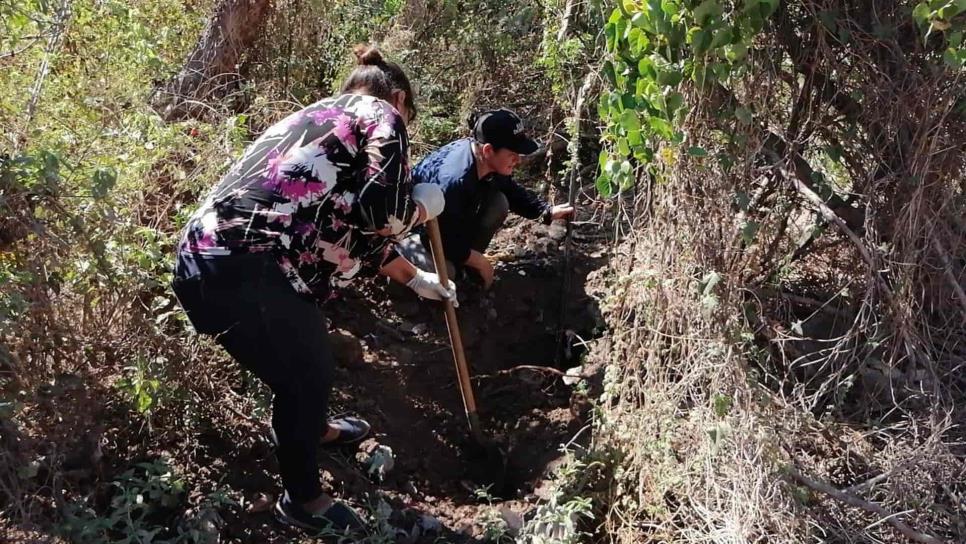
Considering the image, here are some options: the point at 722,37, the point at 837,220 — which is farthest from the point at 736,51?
the point at 837,220

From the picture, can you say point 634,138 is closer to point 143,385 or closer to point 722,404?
point 722,404

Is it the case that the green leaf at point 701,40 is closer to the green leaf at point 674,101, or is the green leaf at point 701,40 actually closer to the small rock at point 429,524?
the green leaf at point 674,101

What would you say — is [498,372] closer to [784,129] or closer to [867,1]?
[784,129]

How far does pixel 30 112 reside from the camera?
10.7 feet

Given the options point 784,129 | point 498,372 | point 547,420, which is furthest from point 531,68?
point 784,129

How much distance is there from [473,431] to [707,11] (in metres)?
2.16

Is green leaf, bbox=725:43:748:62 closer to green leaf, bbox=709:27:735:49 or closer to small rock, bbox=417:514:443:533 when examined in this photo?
green leaf, bbox=709:27:735:49

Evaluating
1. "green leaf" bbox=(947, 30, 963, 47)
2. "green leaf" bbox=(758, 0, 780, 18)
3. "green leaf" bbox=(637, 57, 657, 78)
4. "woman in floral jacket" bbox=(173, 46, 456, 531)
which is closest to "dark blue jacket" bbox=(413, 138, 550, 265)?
"woman in floral jacket" bbox=(173, 46, 456, 531)

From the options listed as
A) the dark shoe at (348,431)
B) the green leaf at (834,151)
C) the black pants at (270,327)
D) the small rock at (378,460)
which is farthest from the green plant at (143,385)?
the green leaf at (834,151)

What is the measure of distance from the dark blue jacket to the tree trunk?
4.31ft

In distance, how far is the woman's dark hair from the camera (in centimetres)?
288

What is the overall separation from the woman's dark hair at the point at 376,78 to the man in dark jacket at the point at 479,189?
1114mm

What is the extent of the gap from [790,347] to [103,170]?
2.34 m

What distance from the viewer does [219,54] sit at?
16.4ft
